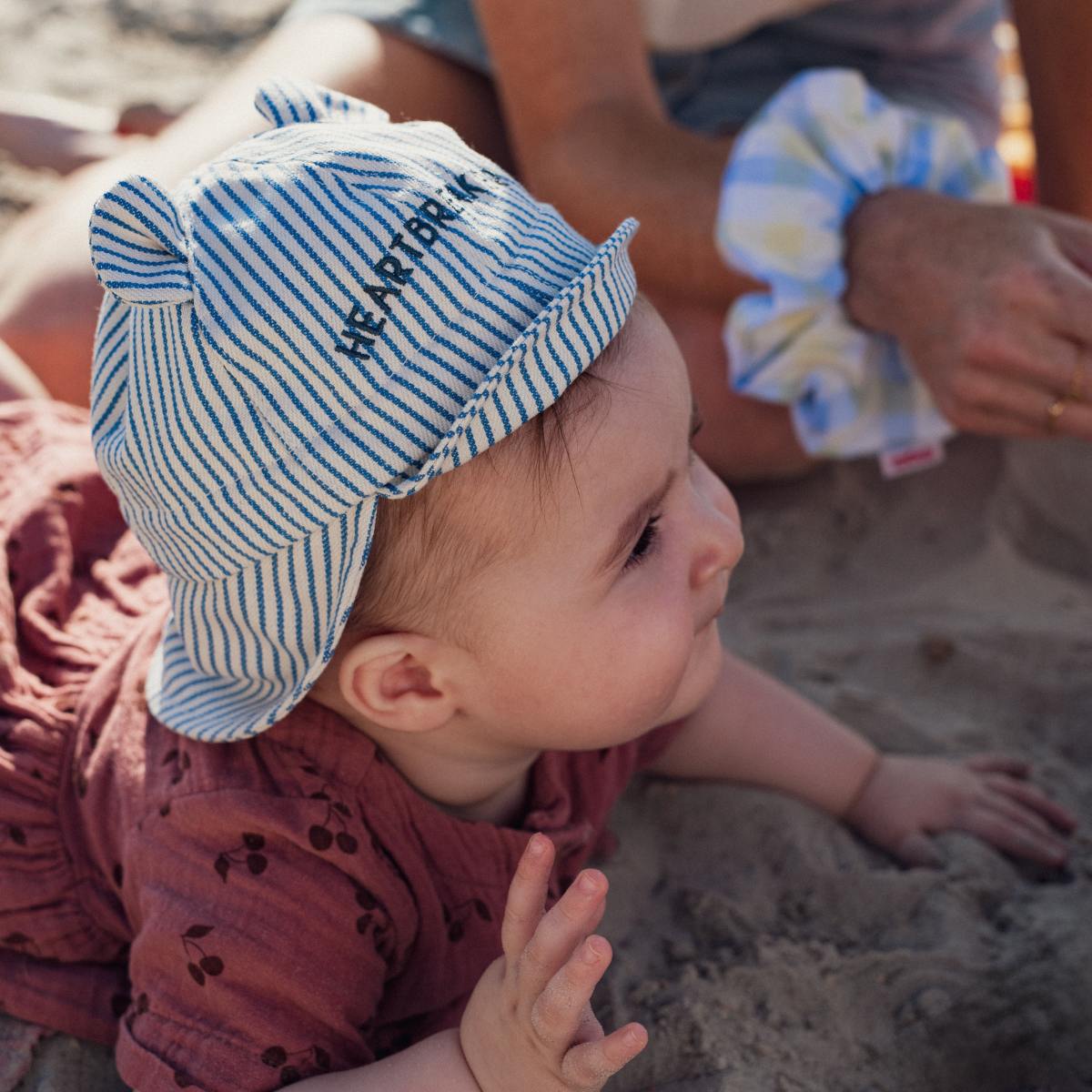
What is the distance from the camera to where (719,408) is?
2215mm

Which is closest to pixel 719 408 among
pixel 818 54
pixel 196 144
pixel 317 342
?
pixel 818 54

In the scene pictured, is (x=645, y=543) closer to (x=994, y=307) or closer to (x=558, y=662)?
(x=558, y=662)

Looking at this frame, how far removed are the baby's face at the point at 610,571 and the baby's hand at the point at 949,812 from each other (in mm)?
567

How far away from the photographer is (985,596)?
2.11 m

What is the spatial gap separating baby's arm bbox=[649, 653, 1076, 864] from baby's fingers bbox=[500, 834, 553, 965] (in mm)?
690

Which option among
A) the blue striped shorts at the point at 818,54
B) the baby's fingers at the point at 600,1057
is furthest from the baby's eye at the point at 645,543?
the blue striped shorts at the point at 818,54

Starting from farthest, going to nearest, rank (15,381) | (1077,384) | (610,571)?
(15,381), (1077,384), (610,571)

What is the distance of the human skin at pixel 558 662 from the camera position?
103 centimetres

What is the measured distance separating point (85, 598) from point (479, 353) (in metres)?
0.76

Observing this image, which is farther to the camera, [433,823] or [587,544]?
[433,823]

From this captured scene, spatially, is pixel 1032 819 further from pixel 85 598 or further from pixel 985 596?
pixel 85 598

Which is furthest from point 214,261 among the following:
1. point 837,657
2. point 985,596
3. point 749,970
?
point 985,596

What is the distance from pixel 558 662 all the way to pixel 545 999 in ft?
1.03

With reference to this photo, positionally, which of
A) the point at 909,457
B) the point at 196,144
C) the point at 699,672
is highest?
the point at 196,144
